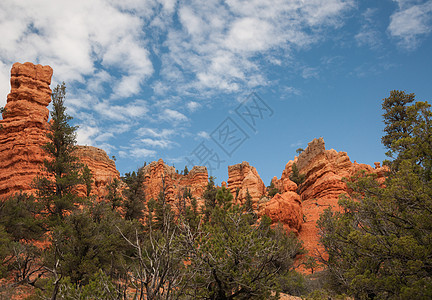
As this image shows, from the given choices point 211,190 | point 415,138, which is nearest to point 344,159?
point 211,190

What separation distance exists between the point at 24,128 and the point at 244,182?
4079 cm

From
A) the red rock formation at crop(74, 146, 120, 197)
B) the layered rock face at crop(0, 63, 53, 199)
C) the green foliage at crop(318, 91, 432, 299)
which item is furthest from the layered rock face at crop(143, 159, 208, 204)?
the green foliage at crop(318, 91, 432, 299)

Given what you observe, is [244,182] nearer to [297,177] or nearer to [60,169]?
[297,177]

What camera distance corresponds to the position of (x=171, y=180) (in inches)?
2457

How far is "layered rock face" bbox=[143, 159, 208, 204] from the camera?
57.5 m

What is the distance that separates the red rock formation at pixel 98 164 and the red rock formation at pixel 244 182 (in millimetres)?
24426

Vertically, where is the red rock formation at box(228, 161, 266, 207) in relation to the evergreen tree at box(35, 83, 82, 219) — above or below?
above

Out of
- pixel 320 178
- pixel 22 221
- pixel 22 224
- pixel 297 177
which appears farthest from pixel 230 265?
pixel 297 177

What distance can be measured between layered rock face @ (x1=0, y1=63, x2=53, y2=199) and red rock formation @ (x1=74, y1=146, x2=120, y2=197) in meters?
12.4

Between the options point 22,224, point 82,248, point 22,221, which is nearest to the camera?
point 82,248

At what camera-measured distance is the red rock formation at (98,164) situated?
150 ft

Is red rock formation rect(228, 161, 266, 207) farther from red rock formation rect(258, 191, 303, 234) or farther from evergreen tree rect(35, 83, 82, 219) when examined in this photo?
evergreen tree rect(35, 83, 82, 219)

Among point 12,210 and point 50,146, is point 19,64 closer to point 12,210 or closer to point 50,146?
point 50,146

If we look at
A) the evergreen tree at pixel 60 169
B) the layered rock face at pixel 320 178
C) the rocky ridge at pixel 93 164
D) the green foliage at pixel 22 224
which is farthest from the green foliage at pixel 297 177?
the green foliage at pixel 22 224
